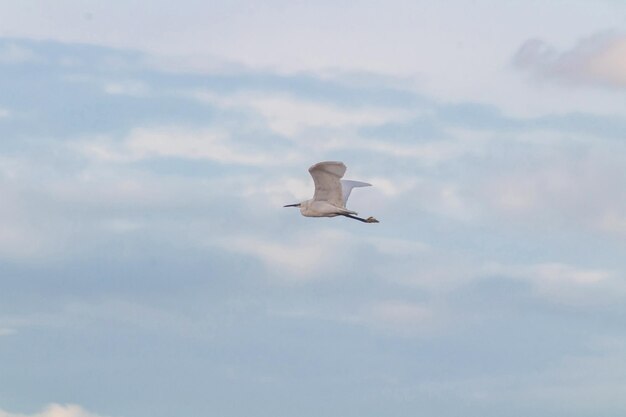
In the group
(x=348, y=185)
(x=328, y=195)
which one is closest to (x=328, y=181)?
(x=328, y=195)

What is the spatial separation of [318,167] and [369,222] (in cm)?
893

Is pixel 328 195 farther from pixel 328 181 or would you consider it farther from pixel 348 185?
pixel 348 185

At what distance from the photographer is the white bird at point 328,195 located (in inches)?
6058

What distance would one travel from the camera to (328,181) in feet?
513

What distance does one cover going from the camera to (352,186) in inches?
6521

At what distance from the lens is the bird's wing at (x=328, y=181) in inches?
6038

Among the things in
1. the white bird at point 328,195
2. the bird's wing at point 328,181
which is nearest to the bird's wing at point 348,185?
the white bird at point 328,195

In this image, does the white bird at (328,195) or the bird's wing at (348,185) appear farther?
the bird's wing at (348,185)

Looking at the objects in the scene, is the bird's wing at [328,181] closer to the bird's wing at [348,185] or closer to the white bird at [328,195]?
the white bird at [328,195]

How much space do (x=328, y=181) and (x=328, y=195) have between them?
7.52 feet

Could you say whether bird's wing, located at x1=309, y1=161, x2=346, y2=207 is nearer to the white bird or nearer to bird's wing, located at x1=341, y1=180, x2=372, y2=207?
the white bird

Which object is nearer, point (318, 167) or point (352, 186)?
point (318, 167)

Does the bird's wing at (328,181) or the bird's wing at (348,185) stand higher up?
the bird's wing at (348,185)

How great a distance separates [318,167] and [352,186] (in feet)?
40.8
